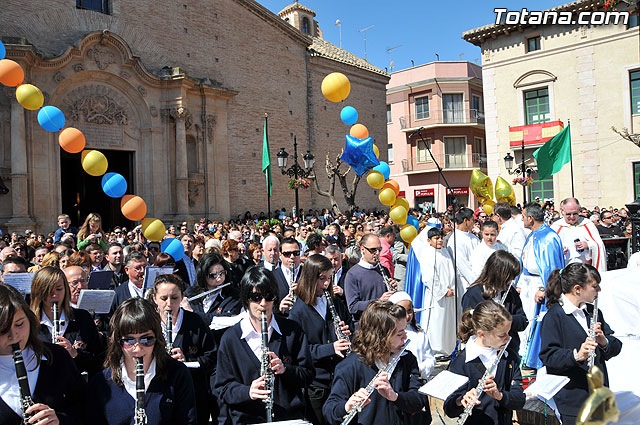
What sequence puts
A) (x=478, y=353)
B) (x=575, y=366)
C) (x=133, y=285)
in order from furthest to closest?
(x=133, y=285)
(x=575, y=366)
(x=478, y=353)

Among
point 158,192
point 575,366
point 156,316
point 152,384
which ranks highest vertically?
point 158,192

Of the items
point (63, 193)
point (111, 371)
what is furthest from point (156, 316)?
point (63, 193)

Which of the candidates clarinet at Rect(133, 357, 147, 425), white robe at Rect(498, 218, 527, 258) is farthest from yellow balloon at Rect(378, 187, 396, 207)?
clarinet at Rect(133, 357, 147, 425)

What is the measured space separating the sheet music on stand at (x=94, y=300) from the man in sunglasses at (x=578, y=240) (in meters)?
6.68

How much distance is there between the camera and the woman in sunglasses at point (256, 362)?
3.68 meters

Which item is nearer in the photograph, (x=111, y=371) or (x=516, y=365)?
(x=111, y=371)

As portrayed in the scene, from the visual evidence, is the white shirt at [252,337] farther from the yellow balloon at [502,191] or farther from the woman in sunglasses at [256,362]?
the yellow balloon at [502,191]

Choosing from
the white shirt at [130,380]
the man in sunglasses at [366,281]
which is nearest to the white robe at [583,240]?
the man in sunglasses at [366,281]

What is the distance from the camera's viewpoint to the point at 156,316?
127 inches

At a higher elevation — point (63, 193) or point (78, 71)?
point (78, 71)

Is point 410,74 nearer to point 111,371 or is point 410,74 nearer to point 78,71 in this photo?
point 78,71

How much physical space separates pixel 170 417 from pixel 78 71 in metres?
18.7

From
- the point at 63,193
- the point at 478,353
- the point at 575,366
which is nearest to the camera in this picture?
the point at 478,353

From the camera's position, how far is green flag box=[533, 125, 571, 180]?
1702 centimetres
